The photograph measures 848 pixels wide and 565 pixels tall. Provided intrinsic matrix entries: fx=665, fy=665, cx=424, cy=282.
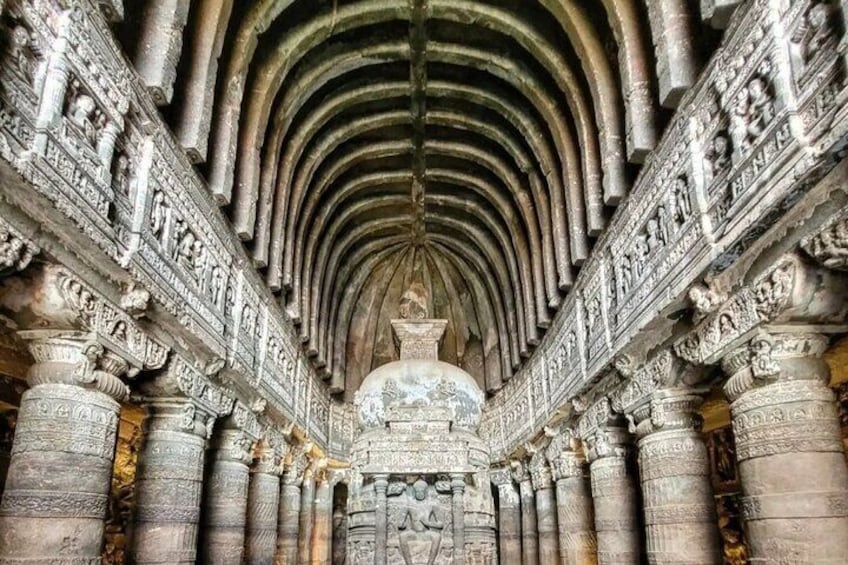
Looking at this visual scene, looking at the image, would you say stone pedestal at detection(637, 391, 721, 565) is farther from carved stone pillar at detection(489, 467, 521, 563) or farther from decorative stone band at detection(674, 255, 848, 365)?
carved stone pillar at detection(489, 467, 521, 563)

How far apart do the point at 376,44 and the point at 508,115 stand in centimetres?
303

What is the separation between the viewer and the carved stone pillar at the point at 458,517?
1294 cm

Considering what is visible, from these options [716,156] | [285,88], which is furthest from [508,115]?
[716,156]

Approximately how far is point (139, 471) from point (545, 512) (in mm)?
9127

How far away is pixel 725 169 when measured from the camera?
6566 mm

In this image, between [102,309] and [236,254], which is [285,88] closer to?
[236,254]

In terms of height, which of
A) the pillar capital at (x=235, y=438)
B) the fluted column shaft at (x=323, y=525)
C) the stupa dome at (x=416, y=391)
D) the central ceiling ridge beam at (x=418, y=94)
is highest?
the central ceiling ridge beam at (x=418, y=94)

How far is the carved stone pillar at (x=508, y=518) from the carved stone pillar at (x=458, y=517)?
14.0 feet

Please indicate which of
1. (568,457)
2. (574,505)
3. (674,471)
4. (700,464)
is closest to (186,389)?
(674,471)

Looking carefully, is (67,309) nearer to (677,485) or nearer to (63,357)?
(63,357)

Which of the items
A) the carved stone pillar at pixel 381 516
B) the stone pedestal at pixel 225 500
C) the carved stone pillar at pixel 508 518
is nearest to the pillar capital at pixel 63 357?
the stone pedestal at pixel 225 500

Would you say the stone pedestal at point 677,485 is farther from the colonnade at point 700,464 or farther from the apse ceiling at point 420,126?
the apse ceiling at point 420,126

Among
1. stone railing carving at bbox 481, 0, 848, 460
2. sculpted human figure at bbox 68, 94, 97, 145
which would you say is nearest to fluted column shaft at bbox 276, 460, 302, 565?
→ stone railing carving at bbox 481, 0, 848, 460

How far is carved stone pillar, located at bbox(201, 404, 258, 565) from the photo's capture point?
31.8 ft
